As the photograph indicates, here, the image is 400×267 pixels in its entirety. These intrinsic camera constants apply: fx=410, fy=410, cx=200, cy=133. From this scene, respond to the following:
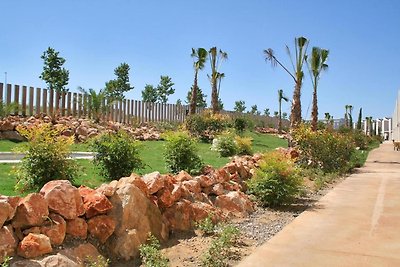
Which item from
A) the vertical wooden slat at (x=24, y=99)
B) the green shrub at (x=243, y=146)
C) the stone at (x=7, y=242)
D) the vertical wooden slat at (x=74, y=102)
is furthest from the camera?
the vertical wooden slat at (x=74, y=102)

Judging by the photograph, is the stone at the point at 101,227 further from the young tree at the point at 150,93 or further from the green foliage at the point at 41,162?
the young tree at the point at 150,93

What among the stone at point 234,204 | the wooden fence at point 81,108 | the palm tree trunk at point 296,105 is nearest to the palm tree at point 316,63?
the palm tree trunk at point 296,105

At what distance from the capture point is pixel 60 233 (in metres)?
3.90

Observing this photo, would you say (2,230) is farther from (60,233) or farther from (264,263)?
(264,263)

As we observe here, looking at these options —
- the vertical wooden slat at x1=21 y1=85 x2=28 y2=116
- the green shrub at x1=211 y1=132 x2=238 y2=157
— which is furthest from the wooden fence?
the green shrub at x1=211 y1=132 x2=238 y2=157

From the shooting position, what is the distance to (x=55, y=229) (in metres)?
3.86

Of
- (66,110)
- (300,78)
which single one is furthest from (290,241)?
(300,78)

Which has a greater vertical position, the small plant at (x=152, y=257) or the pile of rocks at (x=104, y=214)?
the pile of rocks at (x=104, y=214)

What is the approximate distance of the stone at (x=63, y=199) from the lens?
403 centimetres

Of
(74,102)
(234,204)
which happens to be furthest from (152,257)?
(74,102)

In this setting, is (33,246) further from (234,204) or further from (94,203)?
(234,204)

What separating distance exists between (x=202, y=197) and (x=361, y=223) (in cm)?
229

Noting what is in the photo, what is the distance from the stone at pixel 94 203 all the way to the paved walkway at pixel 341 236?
1.57m

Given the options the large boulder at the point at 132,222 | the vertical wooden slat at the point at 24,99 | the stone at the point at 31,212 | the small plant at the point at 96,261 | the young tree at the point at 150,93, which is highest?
the young tree at the point at 150,93
